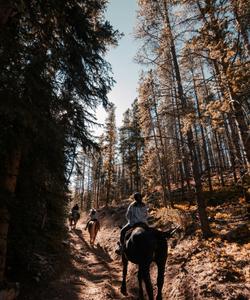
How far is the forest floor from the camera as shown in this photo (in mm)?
5633

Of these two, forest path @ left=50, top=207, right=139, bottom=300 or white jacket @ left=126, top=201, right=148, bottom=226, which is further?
white jacket @ left=126, top=201, right=148, bottom=226

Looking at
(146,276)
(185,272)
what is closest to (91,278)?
(185,272)

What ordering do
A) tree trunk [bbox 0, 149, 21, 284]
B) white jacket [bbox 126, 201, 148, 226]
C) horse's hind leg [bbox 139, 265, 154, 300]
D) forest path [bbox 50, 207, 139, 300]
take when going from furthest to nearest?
1. white jacket [bbox 126, 201, 148, 226]
2. forest path [bbox 50, 207, 139, 300]
3. horse's hind leg [bbox 139, 265, 154, 300]
4. tree trunk [bbox 0, 149, 21, 284]

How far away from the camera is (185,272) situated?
264 inches

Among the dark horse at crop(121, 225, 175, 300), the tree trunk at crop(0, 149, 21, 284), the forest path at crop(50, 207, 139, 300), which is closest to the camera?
the tree trunk at crop(0, 149, 21, 284)

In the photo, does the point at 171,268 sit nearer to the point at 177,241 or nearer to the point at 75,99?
the point at 177,241

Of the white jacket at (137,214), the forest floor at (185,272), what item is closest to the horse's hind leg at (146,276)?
the forest floor at (185,272)

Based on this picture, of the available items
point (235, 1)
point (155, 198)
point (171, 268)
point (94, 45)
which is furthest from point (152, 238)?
point (155, 198)

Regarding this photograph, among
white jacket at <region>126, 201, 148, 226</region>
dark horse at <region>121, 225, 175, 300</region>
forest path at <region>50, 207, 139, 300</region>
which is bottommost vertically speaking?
forest path at <region>50, 207, 139, 300</region>

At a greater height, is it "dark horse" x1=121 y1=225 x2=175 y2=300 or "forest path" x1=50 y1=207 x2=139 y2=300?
"dark horse" x1=121 y1=225 x2=175 y2=300

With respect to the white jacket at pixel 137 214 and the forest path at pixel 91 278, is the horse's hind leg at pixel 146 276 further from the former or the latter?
the white jacket at pixel 137 214

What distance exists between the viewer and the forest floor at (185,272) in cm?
563

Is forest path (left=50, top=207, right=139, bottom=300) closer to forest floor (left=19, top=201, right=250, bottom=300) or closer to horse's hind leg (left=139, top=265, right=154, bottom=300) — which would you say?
forest floor (left=19, top=201, right=250, bottom=300)

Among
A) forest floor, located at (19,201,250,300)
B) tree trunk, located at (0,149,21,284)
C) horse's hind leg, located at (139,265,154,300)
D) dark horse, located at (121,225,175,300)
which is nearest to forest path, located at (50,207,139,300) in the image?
forest floor, located at (19,201,250,300)
